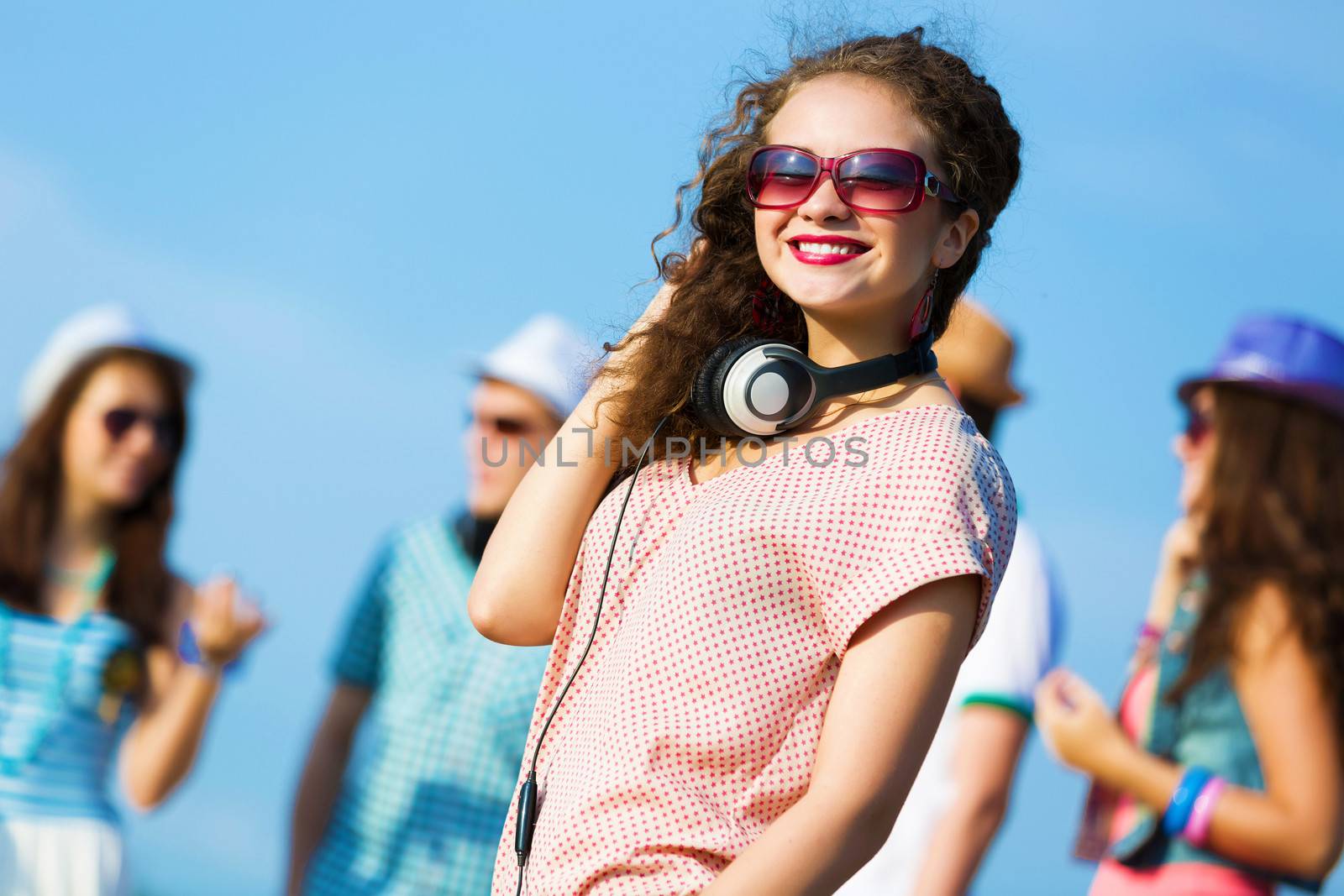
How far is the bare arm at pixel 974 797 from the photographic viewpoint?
3.44m

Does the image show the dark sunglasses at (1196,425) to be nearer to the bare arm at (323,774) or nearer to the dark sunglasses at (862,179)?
the dark sunglasses at (862,179)

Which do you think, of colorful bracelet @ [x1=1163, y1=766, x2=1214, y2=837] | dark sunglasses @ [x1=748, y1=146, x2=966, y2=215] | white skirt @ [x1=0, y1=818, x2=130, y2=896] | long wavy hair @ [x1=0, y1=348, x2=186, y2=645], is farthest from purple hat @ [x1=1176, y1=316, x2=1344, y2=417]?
white skirt @ [x1=0, y1=818, x2=130, y2=896]

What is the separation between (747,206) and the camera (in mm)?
2236

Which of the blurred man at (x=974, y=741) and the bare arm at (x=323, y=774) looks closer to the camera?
the blurred man at (x=974, y=741)

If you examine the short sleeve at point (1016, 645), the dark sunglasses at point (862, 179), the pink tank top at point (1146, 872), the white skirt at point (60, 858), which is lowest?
the white skirt at point (60, 858)

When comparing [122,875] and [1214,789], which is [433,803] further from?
[1214,789]

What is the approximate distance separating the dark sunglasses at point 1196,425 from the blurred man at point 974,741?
0.48m

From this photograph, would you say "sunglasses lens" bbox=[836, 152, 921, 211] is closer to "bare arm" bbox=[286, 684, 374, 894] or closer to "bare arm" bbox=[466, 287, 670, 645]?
"bare arm" bbox=[466, 287, 670, 645]

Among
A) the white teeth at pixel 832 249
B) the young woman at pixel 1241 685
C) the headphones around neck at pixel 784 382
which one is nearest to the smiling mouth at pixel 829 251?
the white teeth at pixel 832 249

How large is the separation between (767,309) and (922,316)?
246 millimetres

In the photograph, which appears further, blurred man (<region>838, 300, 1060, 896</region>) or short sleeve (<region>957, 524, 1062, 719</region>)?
short sleeve (<region>957, 524, 1062, 719</region>)

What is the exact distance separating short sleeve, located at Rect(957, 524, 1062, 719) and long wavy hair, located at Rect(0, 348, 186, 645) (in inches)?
93.5

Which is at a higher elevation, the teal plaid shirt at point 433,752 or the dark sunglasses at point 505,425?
the dark sunglasses at point 505,425

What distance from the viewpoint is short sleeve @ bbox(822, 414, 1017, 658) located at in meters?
1.71
